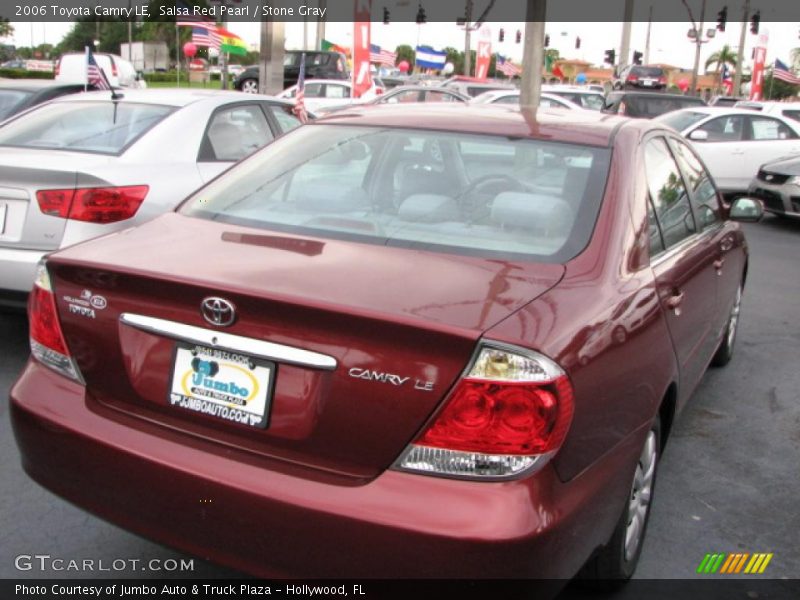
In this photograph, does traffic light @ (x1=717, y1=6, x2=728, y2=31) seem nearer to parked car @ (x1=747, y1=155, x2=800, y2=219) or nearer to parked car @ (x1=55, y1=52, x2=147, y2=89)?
parked car @ (x1=55, y1=52, x2=147, y2=89)

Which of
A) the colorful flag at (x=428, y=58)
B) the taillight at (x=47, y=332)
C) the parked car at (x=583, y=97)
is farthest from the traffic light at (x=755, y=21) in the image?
the taillight at (x=47, y=332)

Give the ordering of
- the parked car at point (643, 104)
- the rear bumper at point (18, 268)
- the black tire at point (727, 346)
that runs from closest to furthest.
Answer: the rear bumper at point (18, 268) → the black tire at point (727, 346) → the parked car at point (643, 104)

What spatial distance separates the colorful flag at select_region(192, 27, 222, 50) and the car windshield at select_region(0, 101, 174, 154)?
21.4m

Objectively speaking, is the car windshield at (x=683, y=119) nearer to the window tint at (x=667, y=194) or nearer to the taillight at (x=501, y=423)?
the window tint at (x=667, y=194)

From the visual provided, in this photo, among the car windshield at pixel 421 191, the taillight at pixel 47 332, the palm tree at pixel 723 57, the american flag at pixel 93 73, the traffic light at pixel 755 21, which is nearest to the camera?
the taillight at pixel 47 332

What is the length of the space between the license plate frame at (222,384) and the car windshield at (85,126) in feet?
10.8

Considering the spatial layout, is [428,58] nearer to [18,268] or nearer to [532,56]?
[532,56]

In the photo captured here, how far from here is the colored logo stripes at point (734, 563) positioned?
3.10 m

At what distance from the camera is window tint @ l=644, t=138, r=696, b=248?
3.19 m

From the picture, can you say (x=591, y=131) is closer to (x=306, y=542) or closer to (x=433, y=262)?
(x=433, y=262)

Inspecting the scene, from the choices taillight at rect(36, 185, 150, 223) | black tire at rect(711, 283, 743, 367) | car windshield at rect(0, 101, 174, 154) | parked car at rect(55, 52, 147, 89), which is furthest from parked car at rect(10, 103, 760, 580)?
parked car at rect(55, 52, 147, 89)

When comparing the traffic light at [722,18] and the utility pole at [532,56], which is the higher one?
the traffic light at [722,18]

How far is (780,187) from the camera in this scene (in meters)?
11.6

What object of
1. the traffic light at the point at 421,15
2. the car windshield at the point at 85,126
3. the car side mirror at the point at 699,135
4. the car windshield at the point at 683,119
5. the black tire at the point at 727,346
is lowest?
the black tire at the point at 727,346
